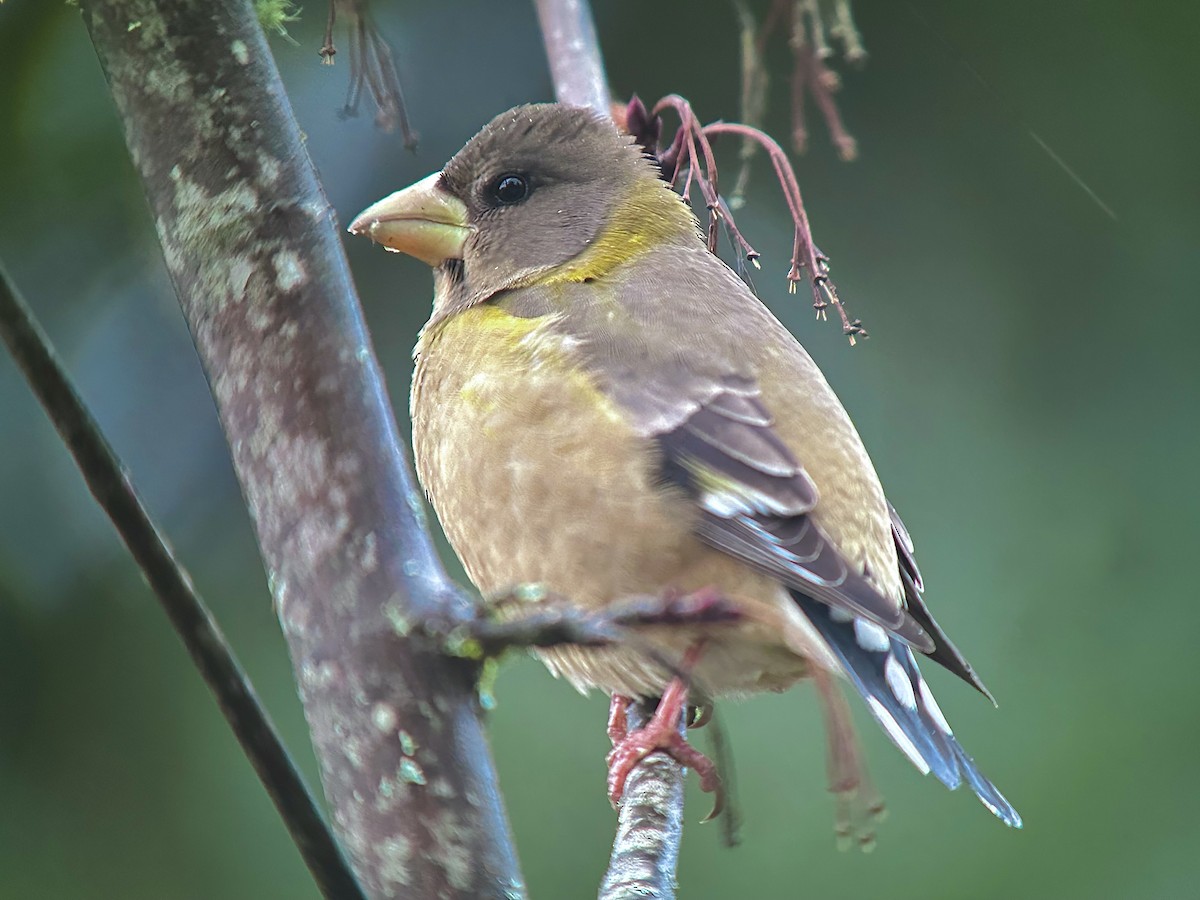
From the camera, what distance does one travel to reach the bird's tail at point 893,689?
2.44m

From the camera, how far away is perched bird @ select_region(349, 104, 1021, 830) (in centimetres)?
251

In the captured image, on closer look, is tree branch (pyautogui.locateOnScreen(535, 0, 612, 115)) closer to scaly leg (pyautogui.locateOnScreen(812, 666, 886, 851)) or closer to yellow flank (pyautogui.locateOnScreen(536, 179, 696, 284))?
yellow flank (pyautogui.locateOnScreen(536, 179, 696, 284))

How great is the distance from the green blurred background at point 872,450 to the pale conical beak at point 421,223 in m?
1.88

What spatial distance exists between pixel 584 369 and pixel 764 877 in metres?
2.47

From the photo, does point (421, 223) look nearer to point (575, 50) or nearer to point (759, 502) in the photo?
point (575, 50)

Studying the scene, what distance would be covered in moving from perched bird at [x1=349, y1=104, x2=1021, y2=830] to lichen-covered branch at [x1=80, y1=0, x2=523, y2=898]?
979 mm

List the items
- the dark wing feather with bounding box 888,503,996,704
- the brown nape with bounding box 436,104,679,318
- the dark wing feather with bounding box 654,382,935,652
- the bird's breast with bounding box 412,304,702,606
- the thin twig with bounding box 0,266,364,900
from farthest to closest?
the brown nape with bounding box 436,104,679,318 → the dark wing feather with bounding box 888,503,996,704 → the bird's breast with bounding box 412,304,702,606 → the dark wing feather with bounding box 654,382,935,652 → the thin twig with bounding box 0,266,364,900

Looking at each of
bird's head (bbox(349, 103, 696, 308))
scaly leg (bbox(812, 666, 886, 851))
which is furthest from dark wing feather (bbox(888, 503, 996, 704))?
scaly leg (bbox(812, 666, 886, 851))

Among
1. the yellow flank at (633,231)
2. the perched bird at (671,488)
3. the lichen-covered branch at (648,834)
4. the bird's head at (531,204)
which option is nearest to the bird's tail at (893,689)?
the perched bird at (671,488)

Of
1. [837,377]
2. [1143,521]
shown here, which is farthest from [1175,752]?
[837,377]

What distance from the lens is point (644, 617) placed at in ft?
3.71

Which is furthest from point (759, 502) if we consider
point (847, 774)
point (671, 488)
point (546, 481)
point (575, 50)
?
point (575, 50)

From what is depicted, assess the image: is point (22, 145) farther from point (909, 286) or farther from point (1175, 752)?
point (1175, 752)

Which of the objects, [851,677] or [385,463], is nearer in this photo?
[385,463]
